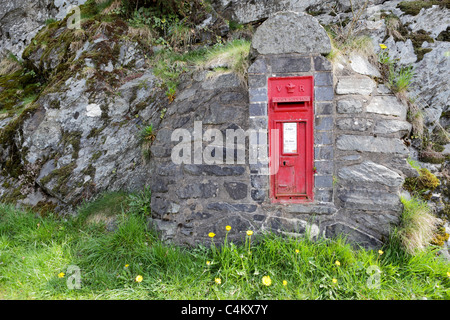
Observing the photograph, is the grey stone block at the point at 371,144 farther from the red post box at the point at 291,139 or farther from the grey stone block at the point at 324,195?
the grey stone block at the point at 324,195

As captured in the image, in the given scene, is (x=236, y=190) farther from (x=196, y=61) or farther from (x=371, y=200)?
(x=196, y=61)

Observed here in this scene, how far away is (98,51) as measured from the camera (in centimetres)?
457

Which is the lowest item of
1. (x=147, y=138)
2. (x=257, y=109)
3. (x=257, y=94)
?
(x=147, y=138)

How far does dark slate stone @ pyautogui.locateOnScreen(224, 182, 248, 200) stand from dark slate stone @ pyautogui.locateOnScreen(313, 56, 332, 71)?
4.93 feet

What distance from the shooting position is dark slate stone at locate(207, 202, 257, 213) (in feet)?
9.66

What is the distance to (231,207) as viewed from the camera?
9.75 feet

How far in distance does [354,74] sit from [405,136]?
0.90 metres

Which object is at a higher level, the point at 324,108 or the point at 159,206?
the point at 324,108

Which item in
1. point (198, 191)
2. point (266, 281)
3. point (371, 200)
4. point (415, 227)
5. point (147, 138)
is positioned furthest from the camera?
point (147, 138)

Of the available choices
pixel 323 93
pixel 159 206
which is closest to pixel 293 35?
pixel 323 93

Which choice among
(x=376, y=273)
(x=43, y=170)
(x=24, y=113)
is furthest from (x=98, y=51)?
(x=376, y=273)

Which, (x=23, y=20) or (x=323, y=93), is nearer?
(x=323, y=93)

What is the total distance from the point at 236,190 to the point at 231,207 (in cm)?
20
